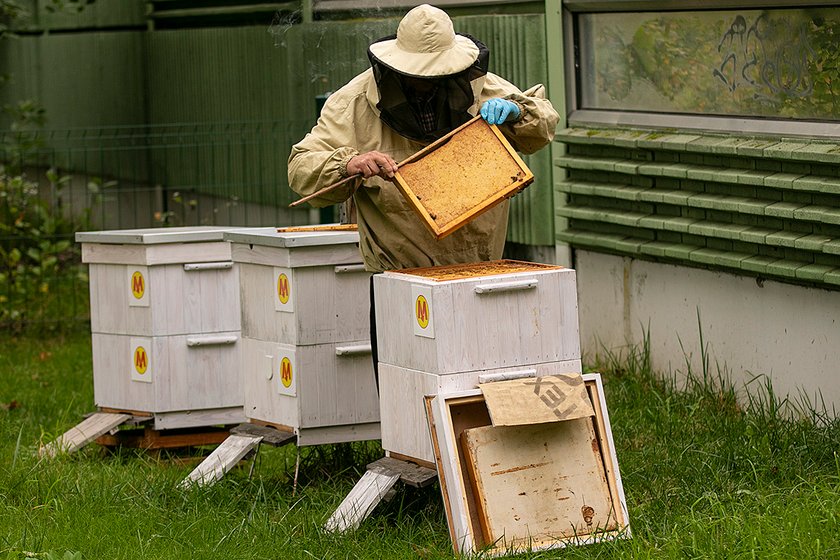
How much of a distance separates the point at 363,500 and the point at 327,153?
1.39 meters

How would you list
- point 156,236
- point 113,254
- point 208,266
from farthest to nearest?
point 113,254 → point 208,266 → point 156,236

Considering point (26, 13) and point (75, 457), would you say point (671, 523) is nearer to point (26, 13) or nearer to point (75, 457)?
point (75, 457)

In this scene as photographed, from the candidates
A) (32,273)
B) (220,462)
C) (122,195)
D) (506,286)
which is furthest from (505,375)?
(122,195)

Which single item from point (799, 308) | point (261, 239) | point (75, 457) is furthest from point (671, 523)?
point (75, 457)

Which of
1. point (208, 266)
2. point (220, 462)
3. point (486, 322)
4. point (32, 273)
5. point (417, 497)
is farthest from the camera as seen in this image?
point (32, 273)

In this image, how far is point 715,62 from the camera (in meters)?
6.98

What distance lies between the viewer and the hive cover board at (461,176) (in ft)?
17.0

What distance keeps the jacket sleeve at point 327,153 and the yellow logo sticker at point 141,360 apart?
1714 mm

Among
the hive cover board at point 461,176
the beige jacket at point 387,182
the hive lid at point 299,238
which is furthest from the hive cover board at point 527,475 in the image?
the hive lid at point 299,238

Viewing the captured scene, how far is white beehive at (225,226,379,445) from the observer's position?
6020mm

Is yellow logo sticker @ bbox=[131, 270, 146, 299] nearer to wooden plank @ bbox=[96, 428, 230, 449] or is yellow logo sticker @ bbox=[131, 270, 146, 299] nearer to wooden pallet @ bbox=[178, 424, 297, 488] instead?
wooden plank @ bbox=[96, 428, 230, 449]

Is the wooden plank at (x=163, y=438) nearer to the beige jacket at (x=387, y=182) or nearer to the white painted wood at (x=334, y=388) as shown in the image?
the white painted wood at (x=334, y=388)

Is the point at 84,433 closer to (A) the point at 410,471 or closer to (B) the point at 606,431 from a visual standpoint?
(A) the point at 410,471

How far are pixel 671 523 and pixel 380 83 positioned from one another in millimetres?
2059
